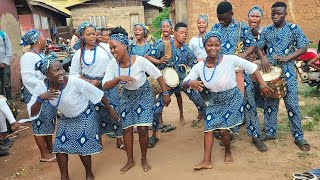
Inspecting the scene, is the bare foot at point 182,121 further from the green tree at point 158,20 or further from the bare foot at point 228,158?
the green tree at point 158,20

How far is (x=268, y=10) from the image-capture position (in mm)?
12445

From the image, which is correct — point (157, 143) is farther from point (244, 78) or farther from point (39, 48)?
point (39, 48)

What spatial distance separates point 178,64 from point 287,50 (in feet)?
5.74

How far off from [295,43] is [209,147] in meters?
1.81

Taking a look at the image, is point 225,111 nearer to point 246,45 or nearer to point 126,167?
point 246,45

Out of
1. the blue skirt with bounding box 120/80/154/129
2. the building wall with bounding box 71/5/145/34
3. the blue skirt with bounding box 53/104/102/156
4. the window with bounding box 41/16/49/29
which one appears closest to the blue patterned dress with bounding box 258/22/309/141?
the blue skirt with bounding box 120/80/154/129

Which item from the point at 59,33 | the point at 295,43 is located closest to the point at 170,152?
the point at 295,43

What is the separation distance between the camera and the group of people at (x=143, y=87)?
3.84 meters

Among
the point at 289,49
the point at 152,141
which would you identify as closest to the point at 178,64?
the point at 152,141

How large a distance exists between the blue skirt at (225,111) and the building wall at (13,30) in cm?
725

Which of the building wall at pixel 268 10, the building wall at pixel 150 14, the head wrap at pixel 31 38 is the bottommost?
the head wrap at pixel 31 38

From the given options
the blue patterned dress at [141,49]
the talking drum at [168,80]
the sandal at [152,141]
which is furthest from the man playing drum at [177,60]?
the blue patterned dress at [141,49]

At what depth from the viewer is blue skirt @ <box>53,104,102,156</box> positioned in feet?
12.6

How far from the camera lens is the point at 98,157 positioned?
4.99 m
